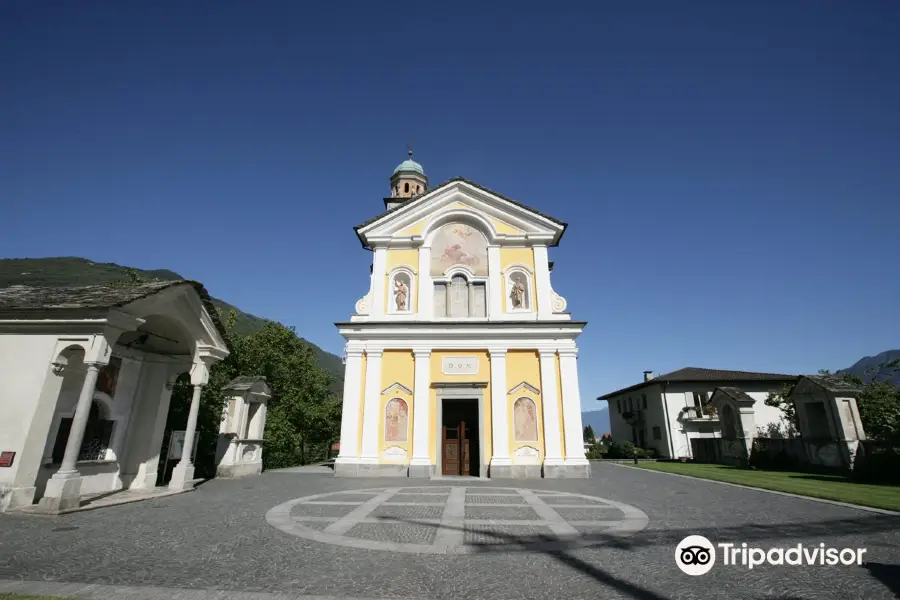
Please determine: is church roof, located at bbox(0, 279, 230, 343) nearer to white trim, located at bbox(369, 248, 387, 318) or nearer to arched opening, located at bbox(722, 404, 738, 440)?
white trim, located at bbox(369, 248, 387, 318)

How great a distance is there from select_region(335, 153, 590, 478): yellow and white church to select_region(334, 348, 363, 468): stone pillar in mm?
41

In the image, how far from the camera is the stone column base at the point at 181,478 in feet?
39.3

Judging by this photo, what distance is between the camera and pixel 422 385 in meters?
17.2

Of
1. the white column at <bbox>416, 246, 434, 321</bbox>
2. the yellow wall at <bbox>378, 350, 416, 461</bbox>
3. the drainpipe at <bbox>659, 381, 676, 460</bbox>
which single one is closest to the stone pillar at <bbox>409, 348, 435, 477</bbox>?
the yellow wall at <bbox>378, 350, 416, 461</bbox>

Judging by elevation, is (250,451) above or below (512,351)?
below

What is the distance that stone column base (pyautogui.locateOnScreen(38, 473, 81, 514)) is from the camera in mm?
8297

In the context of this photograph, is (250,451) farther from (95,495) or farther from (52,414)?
(52,414)

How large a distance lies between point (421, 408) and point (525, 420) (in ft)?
14.0

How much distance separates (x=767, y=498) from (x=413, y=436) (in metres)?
11.4

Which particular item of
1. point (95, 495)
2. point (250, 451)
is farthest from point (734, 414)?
point (95, 495)

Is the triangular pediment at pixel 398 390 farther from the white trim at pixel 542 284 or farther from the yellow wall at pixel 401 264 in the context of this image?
the white trim at pixel 542 284

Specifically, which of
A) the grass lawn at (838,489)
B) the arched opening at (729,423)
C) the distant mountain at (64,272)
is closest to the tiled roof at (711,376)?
the arched opening at (729,423)

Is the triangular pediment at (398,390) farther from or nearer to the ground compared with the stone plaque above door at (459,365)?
nearer to the ground

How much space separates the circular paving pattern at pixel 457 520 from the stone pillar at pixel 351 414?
4914 mm
